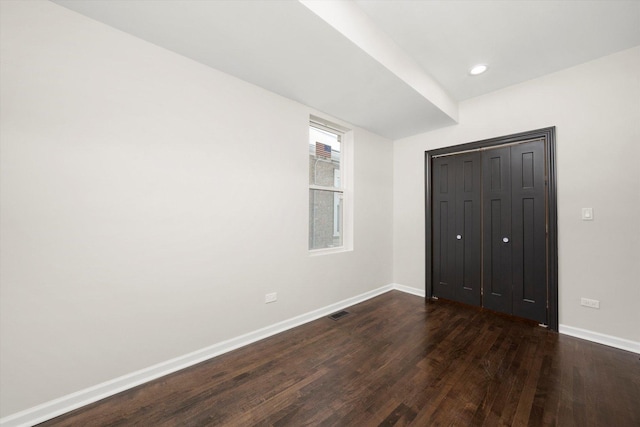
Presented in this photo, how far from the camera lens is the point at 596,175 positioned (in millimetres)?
2488

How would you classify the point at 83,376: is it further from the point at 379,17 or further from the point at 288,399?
the point at 379,17

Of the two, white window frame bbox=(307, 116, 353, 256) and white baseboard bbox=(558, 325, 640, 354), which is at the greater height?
white window frame bbox=(307, 116, 353, 256)

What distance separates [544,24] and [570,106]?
1.10 m

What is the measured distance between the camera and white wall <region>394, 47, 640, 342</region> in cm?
232

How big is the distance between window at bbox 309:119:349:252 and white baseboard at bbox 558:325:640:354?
2.61 m

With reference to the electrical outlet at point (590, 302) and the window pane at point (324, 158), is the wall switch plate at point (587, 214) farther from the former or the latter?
the window pane at point (324, 158)

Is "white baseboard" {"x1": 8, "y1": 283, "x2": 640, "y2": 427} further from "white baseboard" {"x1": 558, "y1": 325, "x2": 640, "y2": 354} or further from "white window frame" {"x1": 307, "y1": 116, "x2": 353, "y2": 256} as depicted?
"white window frame" {"x1": 307, "y1": 116, "x2": 353, "y2": 256}

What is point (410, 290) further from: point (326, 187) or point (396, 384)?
point (396, 384)

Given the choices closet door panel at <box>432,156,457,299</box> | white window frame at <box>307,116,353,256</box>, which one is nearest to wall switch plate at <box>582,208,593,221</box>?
closet door panel at <box>432,156,457,299</box>

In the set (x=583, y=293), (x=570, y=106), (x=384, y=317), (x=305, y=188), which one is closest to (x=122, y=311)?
(x=305, y=188)

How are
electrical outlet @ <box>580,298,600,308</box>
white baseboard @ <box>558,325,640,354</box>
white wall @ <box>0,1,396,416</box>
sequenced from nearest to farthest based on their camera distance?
white wall @ <box>0,1,396,416</box> → white baseboard @ <box>558,325,640,354</box> → electrical outlet @ <box>580,298,600,308</box>

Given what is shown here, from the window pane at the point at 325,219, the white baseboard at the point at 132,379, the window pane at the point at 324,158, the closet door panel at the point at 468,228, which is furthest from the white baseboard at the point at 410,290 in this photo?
the window pane at the point at 324,158

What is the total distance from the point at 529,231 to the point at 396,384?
243 centimetres

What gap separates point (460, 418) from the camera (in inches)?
59.9
